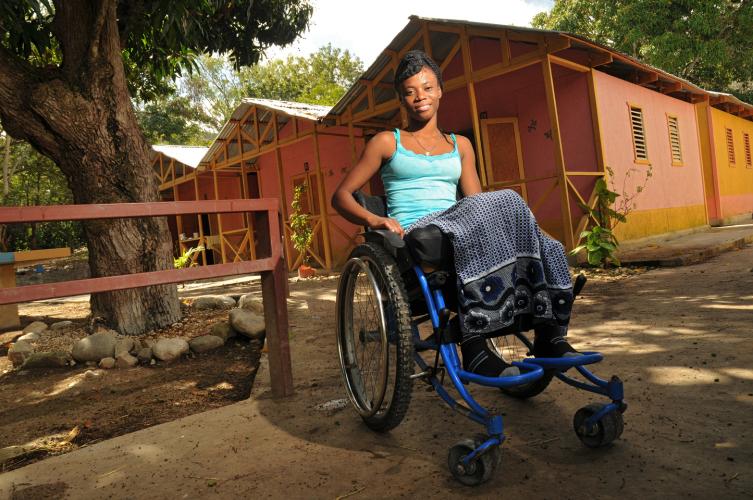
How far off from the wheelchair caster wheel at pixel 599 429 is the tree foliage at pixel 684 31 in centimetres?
1772

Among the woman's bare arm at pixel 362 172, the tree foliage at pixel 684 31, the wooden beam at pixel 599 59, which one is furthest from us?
the tree foliage at pixel 684 31

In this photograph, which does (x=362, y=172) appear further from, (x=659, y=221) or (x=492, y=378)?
(x=659, y=221)

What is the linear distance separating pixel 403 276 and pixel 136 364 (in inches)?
119

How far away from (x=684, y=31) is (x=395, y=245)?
61.1ft

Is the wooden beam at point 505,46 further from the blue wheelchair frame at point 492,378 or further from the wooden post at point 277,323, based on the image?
the blue wheelchair frame at point 492,378

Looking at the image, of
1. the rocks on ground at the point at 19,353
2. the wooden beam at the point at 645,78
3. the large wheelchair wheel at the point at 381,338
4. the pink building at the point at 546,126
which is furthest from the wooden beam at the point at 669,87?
the rocks on ground at the point at 19,353

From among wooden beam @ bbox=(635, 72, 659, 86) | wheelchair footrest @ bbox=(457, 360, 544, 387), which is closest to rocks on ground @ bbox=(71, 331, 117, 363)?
wheelchair footrest @ bbox=(457, 360, 544, 387)

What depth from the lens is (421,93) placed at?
2312 millimetres

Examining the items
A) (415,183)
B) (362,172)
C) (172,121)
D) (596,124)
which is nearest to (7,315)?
(362,172)

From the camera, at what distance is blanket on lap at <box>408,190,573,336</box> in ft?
5.85

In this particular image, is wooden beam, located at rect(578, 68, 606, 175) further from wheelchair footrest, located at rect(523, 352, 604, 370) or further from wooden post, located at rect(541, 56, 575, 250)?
wheelchair footrest, located at rect(523, 352, 604, 370)

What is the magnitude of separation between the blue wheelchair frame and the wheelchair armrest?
6 cm

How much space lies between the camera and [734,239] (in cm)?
812

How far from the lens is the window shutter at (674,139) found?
1109 centimetres
